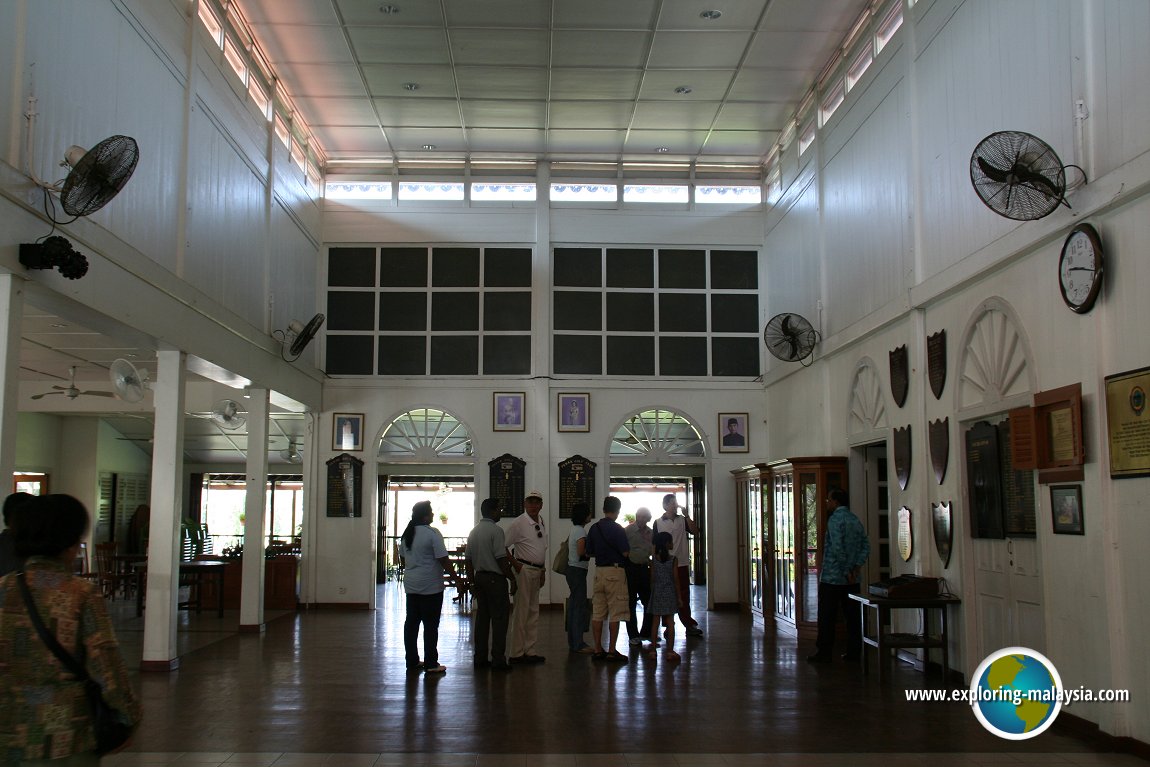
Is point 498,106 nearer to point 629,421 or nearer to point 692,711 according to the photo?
point 629,421

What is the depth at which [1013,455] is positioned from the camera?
7043 mm

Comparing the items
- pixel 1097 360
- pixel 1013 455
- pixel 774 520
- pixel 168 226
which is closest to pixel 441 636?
pixel 774 520

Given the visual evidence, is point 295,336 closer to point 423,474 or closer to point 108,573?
point 108,573

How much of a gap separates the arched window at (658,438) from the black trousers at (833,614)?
6.28 metres

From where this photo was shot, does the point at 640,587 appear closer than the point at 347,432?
Yes

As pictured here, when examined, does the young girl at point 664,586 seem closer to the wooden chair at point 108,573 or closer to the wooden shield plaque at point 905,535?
the wooden shield plaque at point 905,535

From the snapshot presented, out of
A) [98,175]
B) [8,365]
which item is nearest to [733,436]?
[98,175]

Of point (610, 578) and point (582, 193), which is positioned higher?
point (582, 193)

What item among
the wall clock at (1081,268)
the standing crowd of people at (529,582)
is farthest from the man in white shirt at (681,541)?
the wall clock at (1081,268)

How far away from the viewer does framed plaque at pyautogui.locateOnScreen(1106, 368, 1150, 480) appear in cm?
561

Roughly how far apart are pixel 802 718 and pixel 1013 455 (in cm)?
240

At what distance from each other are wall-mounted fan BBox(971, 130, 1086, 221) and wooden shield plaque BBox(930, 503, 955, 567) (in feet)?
9.65

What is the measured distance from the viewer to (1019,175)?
637 centimetres

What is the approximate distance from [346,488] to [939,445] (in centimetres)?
936
